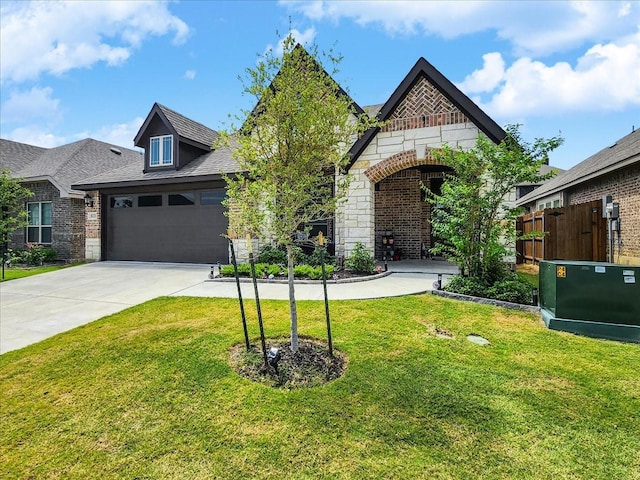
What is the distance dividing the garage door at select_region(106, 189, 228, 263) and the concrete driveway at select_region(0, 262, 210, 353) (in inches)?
32.2

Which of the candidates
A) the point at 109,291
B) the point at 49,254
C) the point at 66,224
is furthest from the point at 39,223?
the point at 109,291

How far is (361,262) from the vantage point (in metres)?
9.95

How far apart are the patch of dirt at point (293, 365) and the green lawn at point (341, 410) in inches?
6.1

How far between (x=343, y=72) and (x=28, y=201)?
18886 millimetres

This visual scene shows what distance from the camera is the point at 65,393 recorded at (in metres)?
3.64

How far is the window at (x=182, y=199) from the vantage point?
13383 mm

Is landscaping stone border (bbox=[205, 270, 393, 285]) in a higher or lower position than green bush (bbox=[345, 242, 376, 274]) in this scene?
lower

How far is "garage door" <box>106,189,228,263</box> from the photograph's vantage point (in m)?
13.0

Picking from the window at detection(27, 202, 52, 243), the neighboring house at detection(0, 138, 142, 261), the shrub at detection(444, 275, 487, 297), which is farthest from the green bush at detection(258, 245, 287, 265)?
the window at detection(27, 202, 52, 243)

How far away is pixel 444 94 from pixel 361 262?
17.8 ft

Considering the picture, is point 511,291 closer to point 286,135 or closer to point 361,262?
point 361,262

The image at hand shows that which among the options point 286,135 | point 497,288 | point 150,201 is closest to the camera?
point 286,135

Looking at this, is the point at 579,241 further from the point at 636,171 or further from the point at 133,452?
the point at 133,452

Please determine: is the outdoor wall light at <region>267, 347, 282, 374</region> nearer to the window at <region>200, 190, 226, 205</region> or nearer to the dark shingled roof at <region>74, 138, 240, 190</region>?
the dark shingled roof at <region>74, 138, 240, 190</region>
